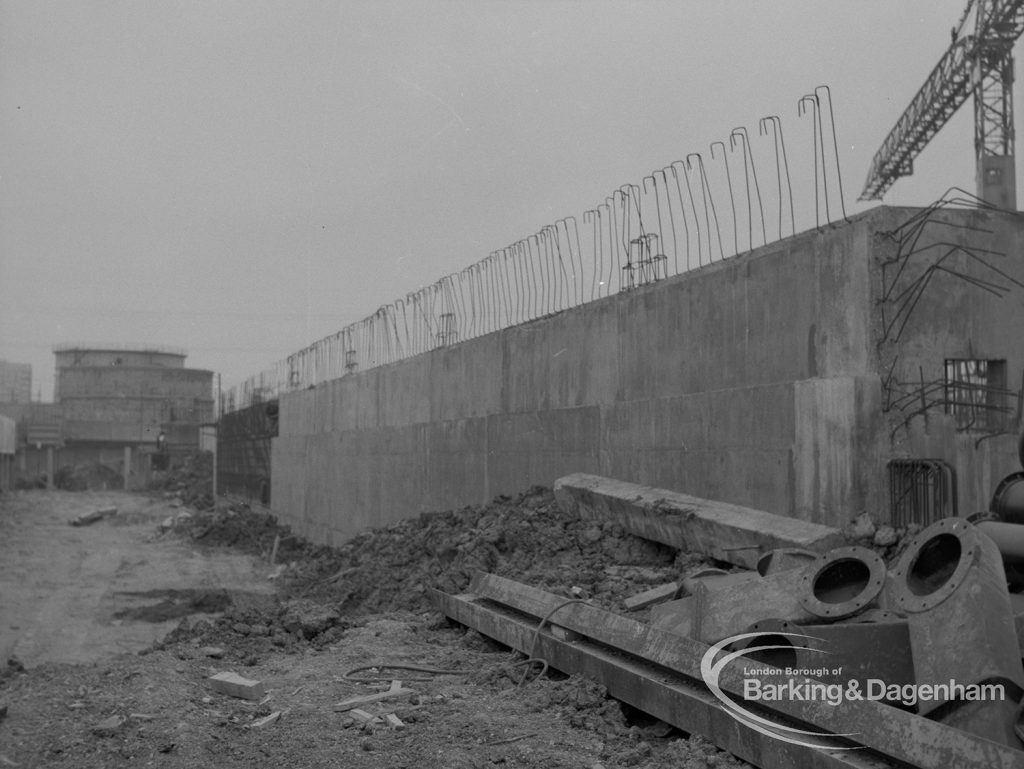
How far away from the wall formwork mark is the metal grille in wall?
8 centimetres

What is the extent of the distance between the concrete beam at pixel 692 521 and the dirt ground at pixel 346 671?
8.2 inches

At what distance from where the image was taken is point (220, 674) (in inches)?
266

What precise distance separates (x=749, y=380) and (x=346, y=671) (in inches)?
146

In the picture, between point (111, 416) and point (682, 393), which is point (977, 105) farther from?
point (111, 416)

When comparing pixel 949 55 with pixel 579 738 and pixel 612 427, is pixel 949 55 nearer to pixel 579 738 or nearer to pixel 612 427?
pixel 612 427

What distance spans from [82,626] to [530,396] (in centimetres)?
624

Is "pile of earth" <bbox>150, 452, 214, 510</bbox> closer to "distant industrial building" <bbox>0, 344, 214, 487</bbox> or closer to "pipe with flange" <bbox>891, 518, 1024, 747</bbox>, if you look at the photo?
"distant industrial building" <bbox>0, 344, 214, 487</bbox>

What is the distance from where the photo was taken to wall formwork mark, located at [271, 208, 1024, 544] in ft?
21.0

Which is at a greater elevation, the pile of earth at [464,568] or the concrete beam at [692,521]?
the concrete beam at [692,521]

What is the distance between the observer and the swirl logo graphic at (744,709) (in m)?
4.09

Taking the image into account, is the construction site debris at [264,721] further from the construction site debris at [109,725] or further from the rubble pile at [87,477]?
the rubble pile at [87,477]

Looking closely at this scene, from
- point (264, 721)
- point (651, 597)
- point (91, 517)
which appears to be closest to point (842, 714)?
point (651, 597)

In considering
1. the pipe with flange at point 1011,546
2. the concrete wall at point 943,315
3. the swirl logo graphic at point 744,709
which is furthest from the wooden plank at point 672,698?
the concrete wall at point 943,315

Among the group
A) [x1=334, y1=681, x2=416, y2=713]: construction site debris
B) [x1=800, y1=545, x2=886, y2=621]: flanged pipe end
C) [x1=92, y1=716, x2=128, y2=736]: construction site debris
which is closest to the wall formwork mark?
[x1=800, y1=545, x2=886, y2=621]: flanged pipe end
